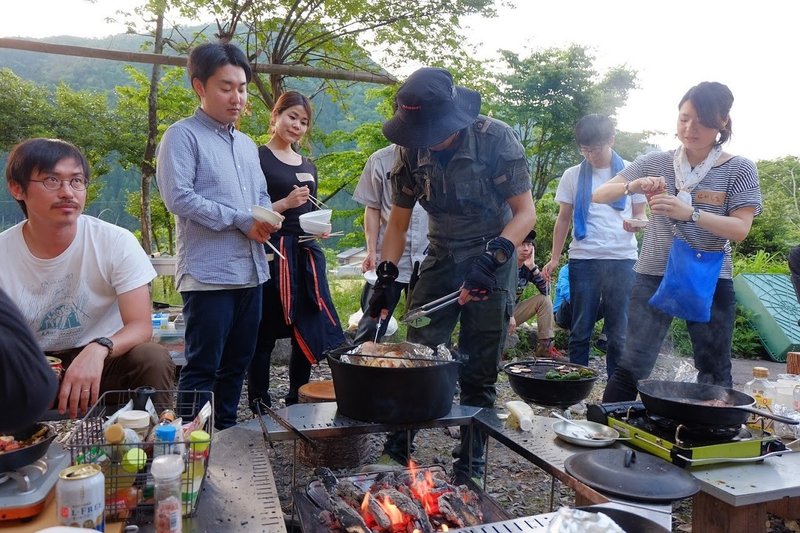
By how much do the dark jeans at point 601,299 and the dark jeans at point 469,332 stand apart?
6.55ft

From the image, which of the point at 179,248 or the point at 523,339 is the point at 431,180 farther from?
the point at 523,339

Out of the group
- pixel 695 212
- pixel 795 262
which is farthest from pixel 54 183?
pixel 795 262

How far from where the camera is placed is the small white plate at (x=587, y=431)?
252 cm

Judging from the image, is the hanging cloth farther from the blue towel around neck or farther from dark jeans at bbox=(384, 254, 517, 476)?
the blue towel around neck

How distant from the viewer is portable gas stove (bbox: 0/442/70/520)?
1.69 m

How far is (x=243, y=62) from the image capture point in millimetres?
3383

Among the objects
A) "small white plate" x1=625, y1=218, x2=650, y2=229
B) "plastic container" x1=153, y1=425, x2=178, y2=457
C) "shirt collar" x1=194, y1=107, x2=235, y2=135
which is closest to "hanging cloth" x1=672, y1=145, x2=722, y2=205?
"small white plate" x1=625, y1=218, x2=650, y2=229

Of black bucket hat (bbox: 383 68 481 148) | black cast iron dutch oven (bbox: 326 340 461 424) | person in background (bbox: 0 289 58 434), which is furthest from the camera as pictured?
black bucket hat (bbox: 383 68 481 148)

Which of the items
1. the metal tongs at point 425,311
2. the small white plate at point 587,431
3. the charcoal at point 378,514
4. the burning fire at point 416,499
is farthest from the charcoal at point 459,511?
the metal tongs at point 425,311

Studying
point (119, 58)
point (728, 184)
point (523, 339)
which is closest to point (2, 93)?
point (119, 58)

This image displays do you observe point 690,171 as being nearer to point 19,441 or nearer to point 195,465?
point 195,465

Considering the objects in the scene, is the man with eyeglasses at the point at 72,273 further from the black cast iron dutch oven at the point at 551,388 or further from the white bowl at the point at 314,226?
the black cast iron dutch oven at the point at 551,388

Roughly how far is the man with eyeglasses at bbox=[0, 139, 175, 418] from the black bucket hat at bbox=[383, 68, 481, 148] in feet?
4.98

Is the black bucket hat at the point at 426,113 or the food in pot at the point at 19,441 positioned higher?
the black bucket hat at the point at 426,113
